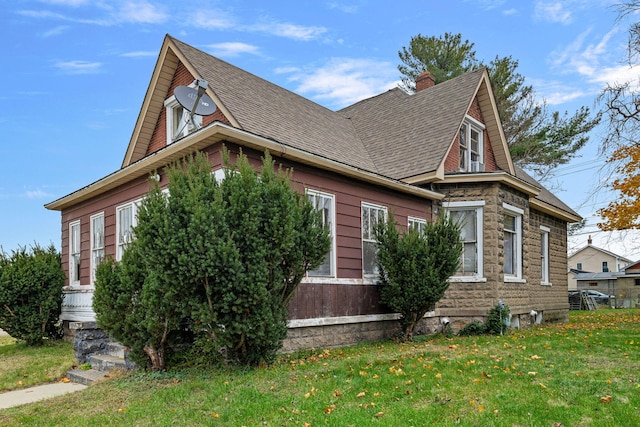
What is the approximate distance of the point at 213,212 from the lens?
6297mm

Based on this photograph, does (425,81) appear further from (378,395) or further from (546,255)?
(378,395)

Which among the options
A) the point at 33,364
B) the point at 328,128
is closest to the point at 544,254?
the point at 328,128

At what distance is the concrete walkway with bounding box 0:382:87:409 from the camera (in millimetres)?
6709

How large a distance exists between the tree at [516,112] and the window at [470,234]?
1474 cm

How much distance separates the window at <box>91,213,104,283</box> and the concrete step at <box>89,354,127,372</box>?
12.8 feet

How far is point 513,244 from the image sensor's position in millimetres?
13156

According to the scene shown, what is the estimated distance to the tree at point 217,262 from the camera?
20.5ft

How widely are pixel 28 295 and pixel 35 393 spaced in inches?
197

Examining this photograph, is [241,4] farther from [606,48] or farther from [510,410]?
[606,48]

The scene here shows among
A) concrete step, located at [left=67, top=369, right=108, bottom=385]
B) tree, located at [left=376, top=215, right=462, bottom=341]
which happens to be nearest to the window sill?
tree, located at [left=376, top=215, right=462, bottom=341]

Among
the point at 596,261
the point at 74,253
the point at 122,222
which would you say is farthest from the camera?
the point at 596,261

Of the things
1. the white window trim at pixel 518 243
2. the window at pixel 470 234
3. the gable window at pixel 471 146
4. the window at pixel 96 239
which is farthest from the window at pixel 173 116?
the white window trim at pixel 518 243

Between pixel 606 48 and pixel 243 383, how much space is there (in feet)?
44.1

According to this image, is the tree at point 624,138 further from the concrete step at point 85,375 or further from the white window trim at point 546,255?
the concrete step at point 85,375
